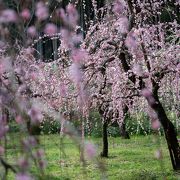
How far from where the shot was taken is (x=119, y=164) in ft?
26.2

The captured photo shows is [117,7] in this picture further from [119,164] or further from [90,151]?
[119,164]

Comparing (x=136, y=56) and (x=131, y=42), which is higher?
(x=136, y=56)

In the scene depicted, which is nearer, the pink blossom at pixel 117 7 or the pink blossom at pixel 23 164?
the pink blossom at pixel 23 164

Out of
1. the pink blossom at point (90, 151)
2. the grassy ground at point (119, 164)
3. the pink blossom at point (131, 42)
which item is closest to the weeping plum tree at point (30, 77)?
the pink blossom at point (90, 151)

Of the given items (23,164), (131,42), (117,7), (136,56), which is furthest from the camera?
(136,56)

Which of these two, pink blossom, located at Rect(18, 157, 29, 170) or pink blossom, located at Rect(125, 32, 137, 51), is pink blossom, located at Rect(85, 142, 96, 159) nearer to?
pink blossom, located at Rect(18, 157, 29, 170)

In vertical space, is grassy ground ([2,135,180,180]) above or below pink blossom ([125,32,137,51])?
below

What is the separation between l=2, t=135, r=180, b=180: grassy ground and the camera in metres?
6.51

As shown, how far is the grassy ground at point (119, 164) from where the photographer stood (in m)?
6.51

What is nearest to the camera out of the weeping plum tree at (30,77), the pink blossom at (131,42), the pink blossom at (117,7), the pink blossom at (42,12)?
the weeping plum tree at (30,77)

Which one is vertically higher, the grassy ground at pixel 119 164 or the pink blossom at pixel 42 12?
the pink blossom at pixel 42 12

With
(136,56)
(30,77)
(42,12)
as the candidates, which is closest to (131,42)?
(42,12)

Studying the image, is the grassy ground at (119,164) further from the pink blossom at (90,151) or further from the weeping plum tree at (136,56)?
the pink blossom at (90,151)

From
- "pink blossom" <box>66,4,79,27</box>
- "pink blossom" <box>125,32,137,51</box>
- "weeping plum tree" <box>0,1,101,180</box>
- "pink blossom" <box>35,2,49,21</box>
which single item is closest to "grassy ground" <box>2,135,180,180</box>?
"weeping plum tree" <box>0,1,101,180</box>
